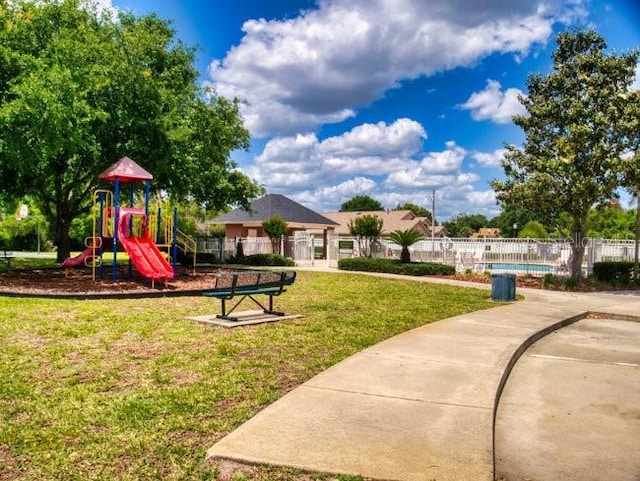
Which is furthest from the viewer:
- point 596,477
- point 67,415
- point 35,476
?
point 67,415

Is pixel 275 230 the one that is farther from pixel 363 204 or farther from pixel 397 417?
pixel 363 204

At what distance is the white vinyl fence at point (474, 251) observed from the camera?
23.8 metres

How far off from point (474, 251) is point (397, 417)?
23.8 metres

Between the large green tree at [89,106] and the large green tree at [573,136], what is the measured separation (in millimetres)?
11508

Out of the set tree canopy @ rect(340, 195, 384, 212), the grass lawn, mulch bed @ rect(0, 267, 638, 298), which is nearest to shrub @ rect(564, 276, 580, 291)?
mulch bed @ rect(0, 267, 638, 298)

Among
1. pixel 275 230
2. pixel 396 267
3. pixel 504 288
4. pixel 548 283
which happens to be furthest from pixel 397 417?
pixel 275 230

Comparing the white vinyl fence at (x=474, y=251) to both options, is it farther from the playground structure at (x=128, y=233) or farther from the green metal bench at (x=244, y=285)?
the green metal bench at (x=244, y=285)

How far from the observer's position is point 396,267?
918 inches

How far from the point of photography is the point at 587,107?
19.6 metres

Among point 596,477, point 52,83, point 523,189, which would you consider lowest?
point 596,477

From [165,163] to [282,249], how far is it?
15.2 m

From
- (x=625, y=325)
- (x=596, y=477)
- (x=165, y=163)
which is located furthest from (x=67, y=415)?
(x=165, y=163)

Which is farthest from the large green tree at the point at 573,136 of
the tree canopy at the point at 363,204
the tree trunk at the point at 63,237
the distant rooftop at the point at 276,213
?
the tree canopy at the point at 363,204

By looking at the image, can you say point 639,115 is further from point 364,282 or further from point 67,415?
point 67,415
